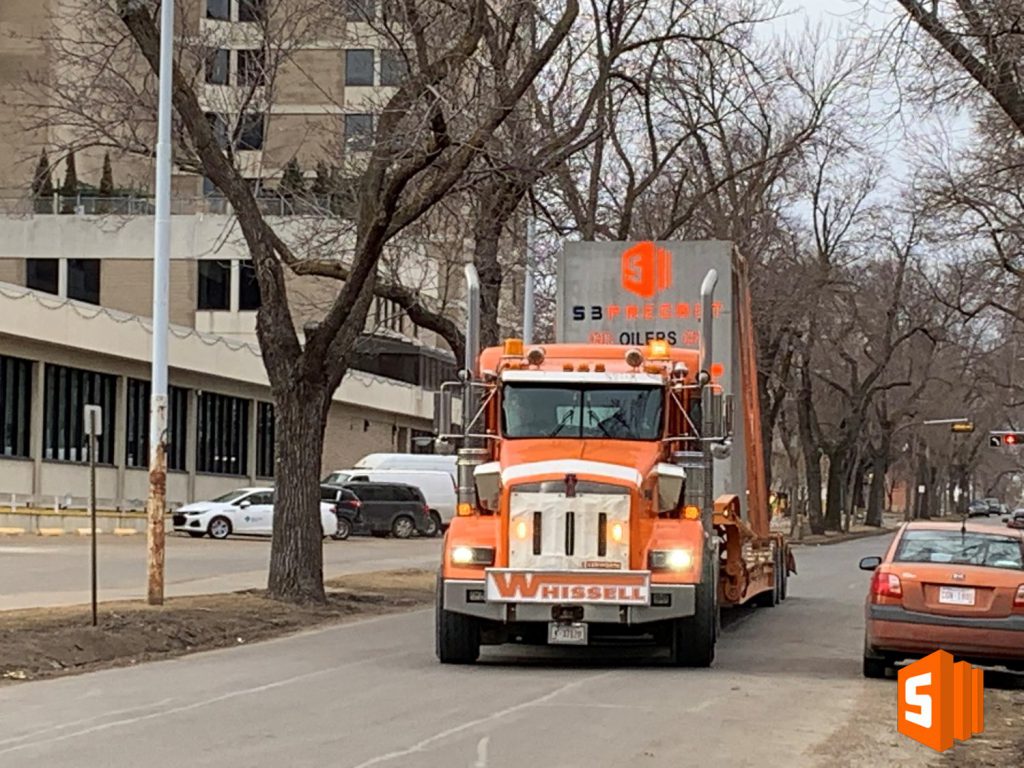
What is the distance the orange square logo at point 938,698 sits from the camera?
9.23 metres

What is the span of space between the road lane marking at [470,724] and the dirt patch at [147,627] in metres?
5.23

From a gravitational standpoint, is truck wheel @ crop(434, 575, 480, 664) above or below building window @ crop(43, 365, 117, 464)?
below

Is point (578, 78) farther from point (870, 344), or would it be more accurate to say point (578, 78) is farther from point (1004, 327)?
point (870, 344)

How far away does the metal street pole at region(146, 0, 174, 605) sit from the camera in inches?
869

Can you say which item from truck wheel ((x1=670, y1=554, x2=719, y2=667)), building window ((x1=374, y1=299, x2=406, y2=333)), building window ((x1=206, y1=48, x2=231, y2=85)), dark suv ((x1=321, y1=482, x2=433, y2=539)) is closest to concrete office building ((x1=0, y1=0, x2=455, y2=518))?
building window ((x1=206, y1=48, x2=231, y2=85))

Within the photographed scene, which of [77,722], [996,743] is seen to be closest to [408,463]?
[77,722]

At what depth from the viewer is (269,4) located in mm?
27609

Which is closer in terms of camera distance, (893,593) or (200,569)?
(893,593)

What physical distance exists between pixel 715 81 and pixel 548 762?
25.5m

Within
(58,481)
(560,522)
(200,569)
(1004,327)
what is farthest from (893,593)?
(1004,327)

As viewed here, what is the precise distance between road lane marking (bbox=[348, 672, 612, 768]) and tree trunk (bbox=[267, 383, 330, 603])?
9.02 meters

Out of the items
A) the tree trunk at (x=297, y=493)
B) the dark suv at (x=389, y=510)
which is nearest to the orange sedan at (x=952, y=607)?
the tree trunk at (x=297, y=493)

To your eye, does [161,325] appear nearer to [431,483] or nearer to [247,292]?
[431,483]

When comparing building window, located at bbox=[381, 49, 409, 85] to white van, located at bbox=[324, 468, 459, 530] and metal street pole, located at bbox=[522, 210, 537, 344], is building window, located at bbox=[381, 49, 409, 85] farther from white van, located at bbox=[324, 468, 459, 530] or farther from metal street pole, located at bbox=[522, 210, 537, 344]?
white van, located at bbox=[324, 468, 459, 530]
